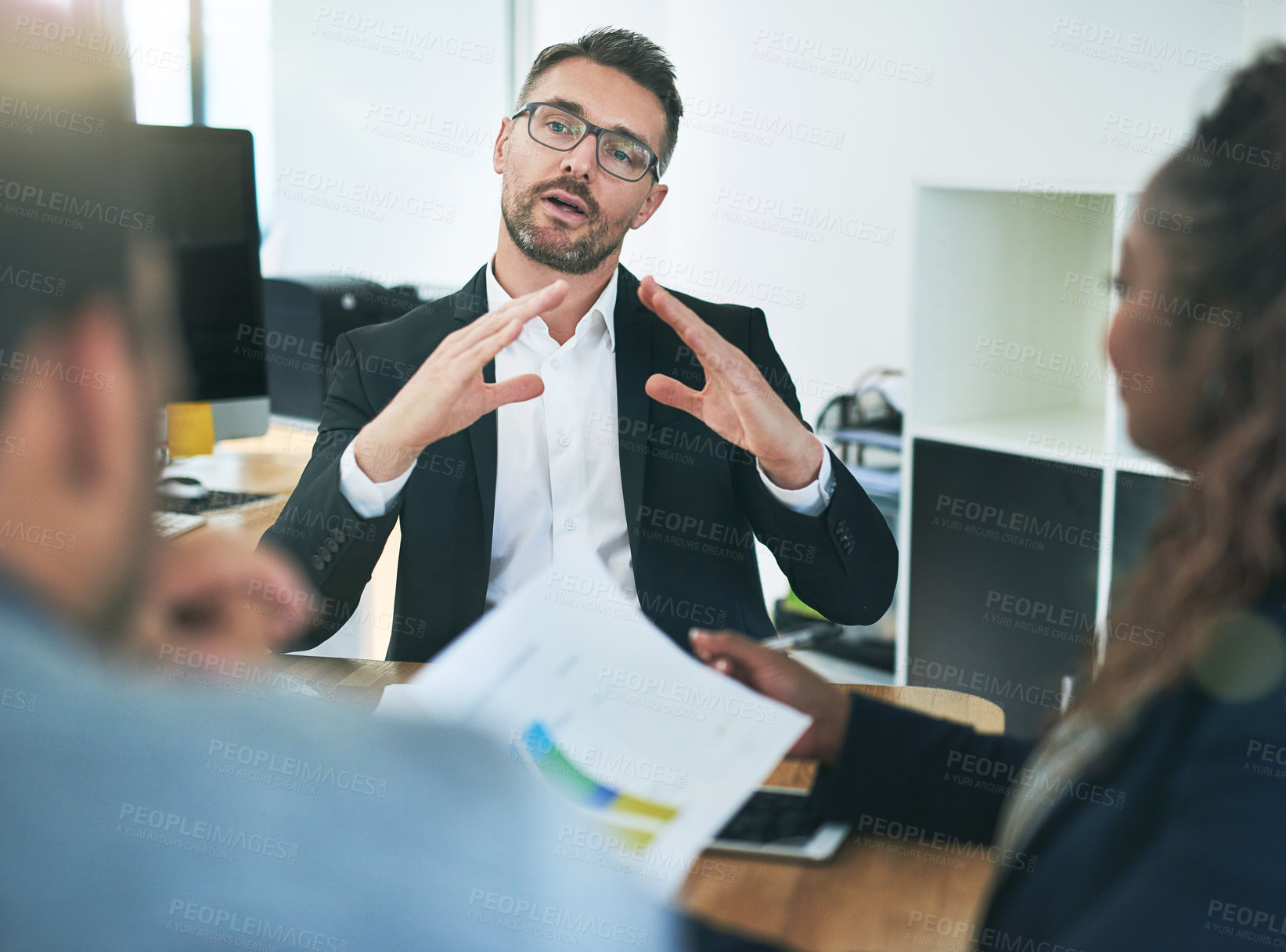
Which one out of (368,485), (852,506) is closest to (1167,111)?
(852,506)

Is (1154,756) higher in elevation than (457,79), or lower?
lower

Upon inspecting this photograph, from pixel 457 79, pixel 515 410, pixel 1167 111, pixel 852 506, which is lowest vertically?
pixel 852 506

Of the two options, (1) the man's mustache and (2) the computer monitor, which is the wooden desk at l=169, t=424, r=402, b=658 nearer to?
(2) the computer monitor

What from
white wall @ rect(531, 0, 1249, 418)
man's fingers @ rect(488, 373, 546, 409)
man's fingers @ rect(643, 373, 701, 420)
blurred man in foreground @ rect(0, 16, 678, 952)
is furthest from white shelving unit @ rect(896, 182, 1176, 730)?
blurred man in foreground @ rect(0, 16, 678, 952)

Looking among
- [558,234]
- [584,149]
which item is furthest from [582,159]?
[558,234]

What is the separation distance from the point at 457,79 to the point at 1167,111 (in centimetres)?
294

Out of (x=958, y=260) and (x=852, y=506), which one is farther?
(x=958, y=260)

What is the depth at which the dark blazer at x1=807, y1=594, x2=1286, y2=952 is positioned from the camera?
57 centimetres

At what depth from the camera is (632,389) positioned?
1621mm

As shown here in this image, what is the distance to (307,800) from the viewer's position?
0.41 metres

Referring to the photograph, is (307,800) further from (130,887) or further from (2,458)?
(2,458)

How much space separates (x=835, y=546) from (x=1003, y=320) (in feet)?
4.28

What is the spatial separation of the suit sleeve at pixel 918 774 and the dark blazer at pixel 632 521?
569 mm

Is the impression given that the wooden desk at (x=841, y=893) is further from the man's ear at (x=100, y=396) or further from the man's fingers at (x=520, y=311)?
the man's fingers at (x=520, y=311)
